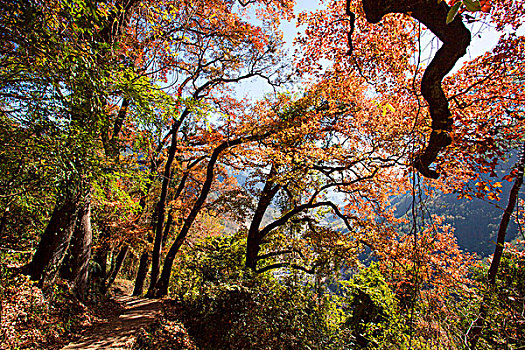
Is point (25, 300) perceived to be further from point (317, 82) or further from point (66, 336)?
point (317, 82)

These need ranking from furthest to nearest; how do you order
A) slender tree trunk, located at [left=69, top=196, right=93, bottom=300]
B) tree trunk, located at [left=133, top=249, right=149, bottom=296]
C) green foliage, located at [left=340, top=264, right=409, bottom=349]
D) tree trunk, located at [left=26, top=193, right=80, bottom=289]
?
tree trunk, located at [left=133, top=249, right=149, bottom=296]
green foliage, located at [left=340, top=264, right=409, bottom=349]
slender tree trunk, located at [left=69, top=196, right=93, bottom=300]
tree trunk, located at [left=26, top=193, right=80, bottom=289]

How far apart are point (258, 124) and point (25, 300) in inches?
258

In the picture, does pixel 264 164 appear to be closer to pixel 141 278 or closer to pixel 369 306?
pixel 369 306

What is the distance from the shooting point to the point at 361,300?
26.6 ft

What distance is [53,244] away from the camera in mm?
5066

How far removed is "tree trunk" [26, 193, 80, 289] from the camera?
495 centimetres

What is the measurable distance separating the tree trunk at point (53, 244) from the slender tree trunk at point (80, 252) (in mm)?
499

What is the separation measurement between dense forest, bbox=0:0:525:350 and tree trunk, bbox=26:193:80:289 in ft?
0.10

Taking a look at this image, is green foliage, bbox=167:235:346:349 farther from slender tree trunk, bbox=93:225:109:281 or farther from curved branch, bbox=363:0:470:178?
slender tree trunk, bbox=93:225:109:281

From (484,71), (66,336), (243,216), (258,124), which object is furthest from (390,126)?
(66,336)

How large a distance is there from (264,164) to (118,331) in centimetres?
558

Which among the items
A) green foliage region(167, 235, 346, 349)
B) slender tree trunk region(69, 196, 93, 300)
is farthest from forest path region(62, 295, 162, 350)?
slender tree trunk region(69, 196, 93, 300)

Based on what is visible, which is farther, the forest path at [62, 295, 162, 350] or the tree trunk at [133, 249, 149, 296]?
the tree trunk at [133, 249, 149, 296]

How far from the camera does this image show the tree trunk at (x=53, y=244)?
495 centimetres
